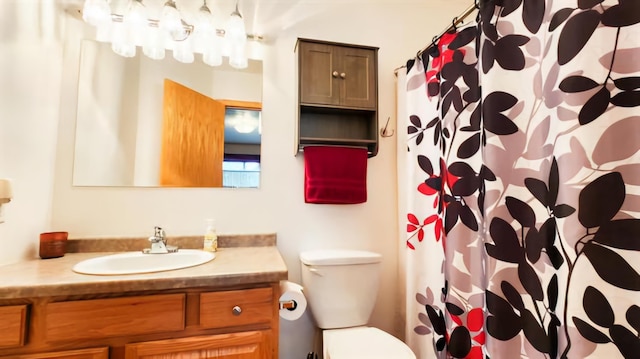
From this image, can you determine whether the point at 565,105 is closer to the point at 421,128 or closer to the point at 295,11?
the point at 421,128

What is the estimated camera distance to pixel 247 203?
1535 millimetres

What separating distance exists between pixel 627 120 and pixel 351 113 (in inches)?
47.3

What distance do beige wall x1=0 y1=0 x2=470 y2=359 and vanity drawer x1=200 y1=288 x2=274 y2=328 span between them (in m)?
0.56

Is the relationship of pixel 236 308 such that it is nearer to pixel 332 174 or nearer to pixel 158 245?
pixel 158 245

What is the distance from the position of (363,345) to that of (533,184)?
96cm

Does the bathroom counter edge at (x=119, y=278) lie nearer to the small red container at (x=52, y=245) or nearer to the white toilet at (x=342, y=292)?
the small red container at (x=52, y=245)

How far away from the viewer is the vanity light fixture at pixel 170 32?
1.37m

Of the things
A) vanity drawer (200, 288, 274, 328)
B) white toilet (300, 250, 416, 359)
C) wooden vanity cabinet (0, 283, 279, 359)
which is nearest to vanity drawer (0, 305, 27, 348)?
wooden vanity cabinet (0, 283, 279, 359)

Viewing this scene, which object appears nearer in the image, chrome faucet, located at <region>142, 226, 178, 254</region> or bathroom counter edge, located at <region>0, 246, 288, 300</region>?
bathroom counter edge, located at <region>0, 246, 288, 300</region>

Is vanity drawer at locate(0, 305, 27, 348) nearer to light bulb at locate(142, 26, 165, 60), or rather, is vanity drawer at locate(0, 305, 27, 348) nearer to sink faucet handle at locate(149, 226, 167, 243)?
sink faucet handle at locate(149, 226, 167, 243)

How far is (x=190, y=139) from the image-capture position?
1483 millimetres

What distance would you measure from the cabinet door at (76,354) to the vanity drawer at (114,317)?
0.13 ft

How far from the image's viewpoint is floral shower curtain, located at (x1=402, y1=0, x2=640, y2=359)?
2.14 feet

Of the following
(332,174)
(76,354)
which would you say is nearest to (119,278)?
(76,354)
